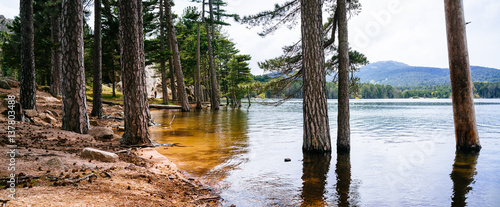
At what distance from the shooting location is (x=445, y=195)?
4297mm

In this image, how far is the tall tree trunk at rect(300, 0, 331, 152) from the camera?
6.48 metres

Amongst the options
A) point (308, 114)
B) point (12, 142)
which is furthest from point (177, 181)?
point (308, 114)

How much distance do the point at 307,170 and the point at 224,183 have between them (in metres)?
1.88

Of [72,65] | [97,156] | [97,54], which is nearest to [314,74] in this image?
[97,156]

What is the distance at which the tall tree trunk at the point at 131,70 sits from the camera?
6.49m

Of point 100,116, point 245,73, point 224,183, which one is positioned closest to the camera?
point 224,183

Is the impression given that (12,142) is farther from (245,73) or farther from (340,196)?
(245,73)

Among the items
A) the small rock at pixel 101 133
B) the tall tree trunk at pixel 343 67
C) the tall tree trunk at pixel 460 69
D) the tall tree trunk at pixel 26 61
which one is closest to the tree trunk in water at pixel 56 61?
the tall tree trunk at pixel 26 61

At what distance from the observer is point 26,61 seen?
368 inches

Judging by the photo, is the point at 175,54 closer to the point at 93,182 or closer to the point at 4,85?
the point at 4,85

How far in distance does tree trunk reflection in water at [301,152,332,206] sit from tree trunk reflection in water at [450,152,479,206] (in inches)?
75.1

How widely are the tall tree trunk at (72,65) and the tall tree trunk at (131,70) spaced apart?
1527mm

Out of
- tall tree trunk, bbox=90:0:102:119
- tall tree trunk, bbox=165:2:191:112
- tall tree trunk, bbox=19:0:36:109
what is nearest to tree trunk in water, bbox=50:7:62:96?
tall tree trunk, bbox=165:2:191:112

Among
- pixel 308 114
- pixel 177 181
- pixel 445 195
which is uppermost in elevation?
pixel 308 114
